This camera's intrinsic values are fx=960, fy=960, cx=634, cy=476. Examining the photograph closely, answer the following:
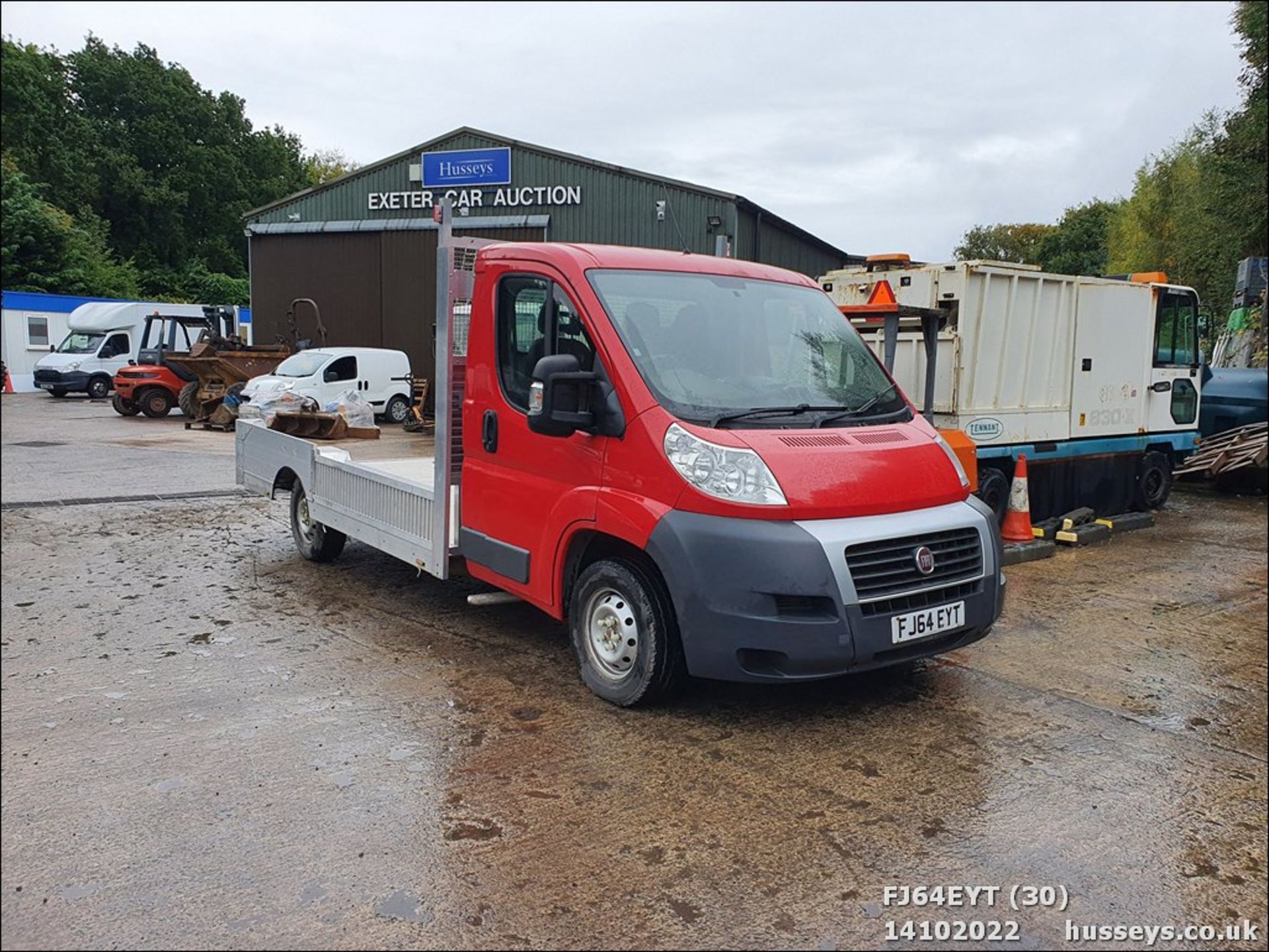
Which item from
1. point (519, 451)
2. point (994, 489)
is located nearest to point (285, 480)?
point (519, 451)

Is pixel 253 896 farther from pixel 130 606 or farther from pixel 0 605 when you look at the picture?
pixel 130 606

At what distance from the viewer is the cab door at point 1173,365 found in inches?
394

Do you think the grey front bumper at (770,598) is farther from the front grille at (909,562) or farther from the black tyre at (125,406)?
the black tyre at (125,406)

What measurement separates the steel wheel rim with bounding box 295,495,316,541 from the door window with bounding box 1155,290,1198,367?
8585 millimetres

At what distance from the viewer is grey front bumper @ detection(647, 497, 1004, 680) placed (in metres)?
3.84

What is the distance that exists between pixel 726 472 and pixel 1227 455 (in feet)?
29.7

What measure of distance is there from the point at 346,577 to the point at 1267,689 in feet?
18.8

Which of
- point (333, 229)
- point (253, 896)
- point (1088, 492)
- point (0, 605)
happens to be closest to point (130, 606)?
point (253, 896)

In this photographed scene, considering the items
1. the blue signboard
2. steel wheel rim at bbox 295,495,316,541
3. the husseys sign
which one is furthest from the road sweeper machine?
the blue signboard

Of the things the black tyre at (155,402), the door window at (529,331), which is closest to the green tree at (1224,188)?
the door window at (529,331)

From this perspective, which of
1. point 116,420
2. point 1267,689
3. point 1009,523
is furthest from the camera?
point 116,420

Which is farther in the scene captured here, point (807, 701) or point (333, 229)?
point (333, 229)

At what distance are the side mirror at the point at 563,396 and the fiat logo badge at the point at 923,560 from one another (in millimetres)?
1522

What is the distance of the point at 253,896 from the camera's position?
2793 millimetres
